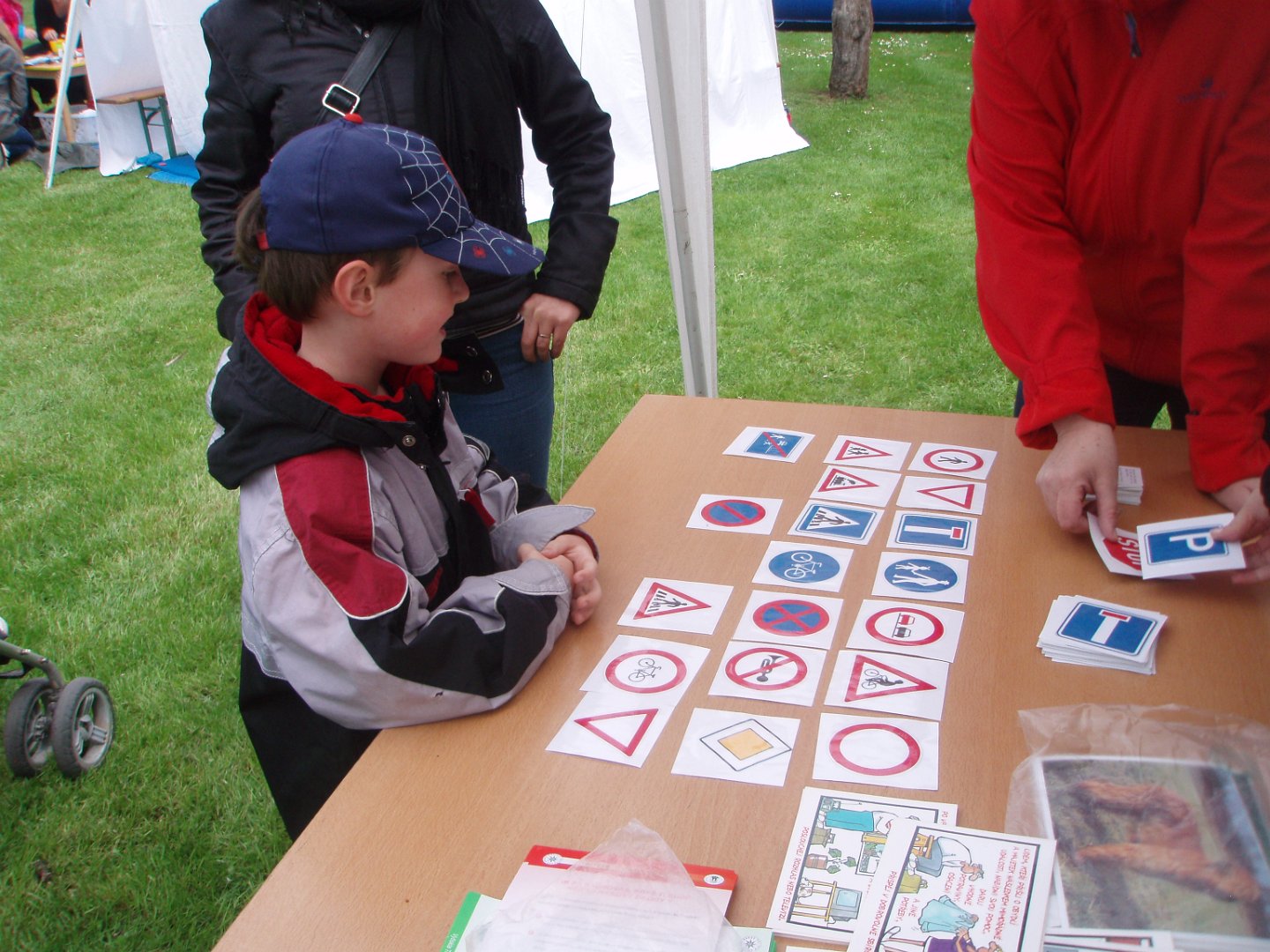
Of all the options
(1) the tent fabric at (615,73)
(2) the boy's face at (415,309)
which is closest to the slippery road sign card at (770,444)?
(2) the boy's face at (415,309)

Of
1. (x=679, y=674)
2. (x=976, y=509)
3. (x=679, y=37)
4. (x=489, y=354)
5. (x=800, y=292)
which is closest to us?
(x=679, y=674)

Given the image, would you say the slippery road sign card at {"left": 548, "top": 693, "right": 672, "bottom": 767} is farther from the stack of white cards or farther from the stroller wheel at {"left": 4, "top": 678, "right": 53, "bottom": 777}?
the stroller wheel at {"left": 4, "top": 678, "right": 53, "bottom": 777}

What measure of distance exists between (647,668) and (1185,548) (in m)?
0.75

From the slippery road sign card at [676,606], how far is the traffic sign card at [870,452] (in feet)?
1.52

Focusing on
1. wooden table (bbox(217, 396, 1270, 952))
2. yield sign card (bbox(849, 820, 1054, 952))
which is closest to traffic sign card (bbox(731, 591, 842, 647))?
wooden table (bbox(217, 396, 1270, 952))

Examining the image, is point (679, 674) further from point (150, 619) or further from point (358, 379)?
point (150, 619)

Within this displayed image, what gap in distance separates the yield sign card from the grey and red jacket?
1.64ft

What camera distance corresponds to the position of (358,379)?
1.43 meters

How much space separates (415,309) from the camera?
1363mm

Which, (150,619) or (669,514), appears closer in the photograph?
(669,514)

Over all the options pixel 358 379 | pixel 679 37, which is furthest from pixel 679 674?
pixel 679 37

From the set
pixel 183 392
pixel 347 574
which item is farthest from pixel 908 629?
pixel 183 392

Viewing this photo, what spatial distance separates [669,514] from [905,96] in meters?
8.27

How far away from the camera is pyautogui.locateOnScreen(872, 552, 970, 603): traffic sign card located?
150 cm
